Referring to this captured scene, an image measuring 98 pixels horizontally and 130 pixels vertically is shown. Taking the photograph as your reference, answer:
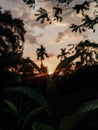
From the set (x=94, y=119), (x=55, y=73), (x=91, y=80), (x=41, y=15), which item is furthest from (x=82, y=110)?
(x=91, y=80)

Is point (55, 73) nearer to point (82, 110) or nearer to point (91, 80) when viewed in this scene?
point (82, 110)

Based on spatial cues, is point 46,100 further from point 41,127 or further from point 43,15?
point 43,15

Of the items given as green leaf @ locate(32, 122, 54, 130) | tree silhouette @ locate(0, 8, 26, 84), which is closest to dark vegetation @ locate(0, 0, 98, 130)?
green leaf @ locate(32, 122, 54, 130)

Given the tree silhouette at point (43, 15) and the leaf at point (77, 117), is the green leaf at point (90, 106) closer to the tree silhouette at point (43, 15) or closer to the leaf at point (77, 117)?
the leaf at point (77, 117)

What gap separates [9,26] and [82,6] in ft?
128

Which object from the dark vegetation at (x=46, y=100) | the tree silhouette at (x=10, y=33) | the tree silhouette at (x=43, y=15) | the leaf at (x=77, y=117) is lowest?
the leaf at (x=77, y=117)

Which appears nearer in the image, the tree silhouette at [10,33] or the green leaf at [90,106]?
the green leaf at [90,106]

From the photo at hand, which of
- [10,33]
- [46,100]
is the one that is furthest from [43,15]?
[10,33]

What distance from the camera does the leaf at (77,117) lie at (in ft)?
5.65

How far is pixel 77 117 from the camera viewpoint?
172 cm

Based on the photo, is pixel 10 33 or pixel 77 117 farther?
pixel 10 33

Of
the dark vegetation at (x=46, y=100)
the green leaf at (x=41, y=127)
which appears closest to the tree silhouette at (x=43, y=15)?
the dark vegetation at (x=46, y=100)

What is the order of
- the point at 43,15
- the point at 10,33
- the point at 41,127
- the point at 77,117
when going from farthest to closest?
the point at 10,33
the point at 43,15
the point at 41,127
the point at 77,117

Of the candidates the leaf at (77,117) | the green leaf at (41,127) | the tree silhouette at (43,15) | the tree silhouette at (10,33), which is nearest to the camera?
the leaf at (77,117)
